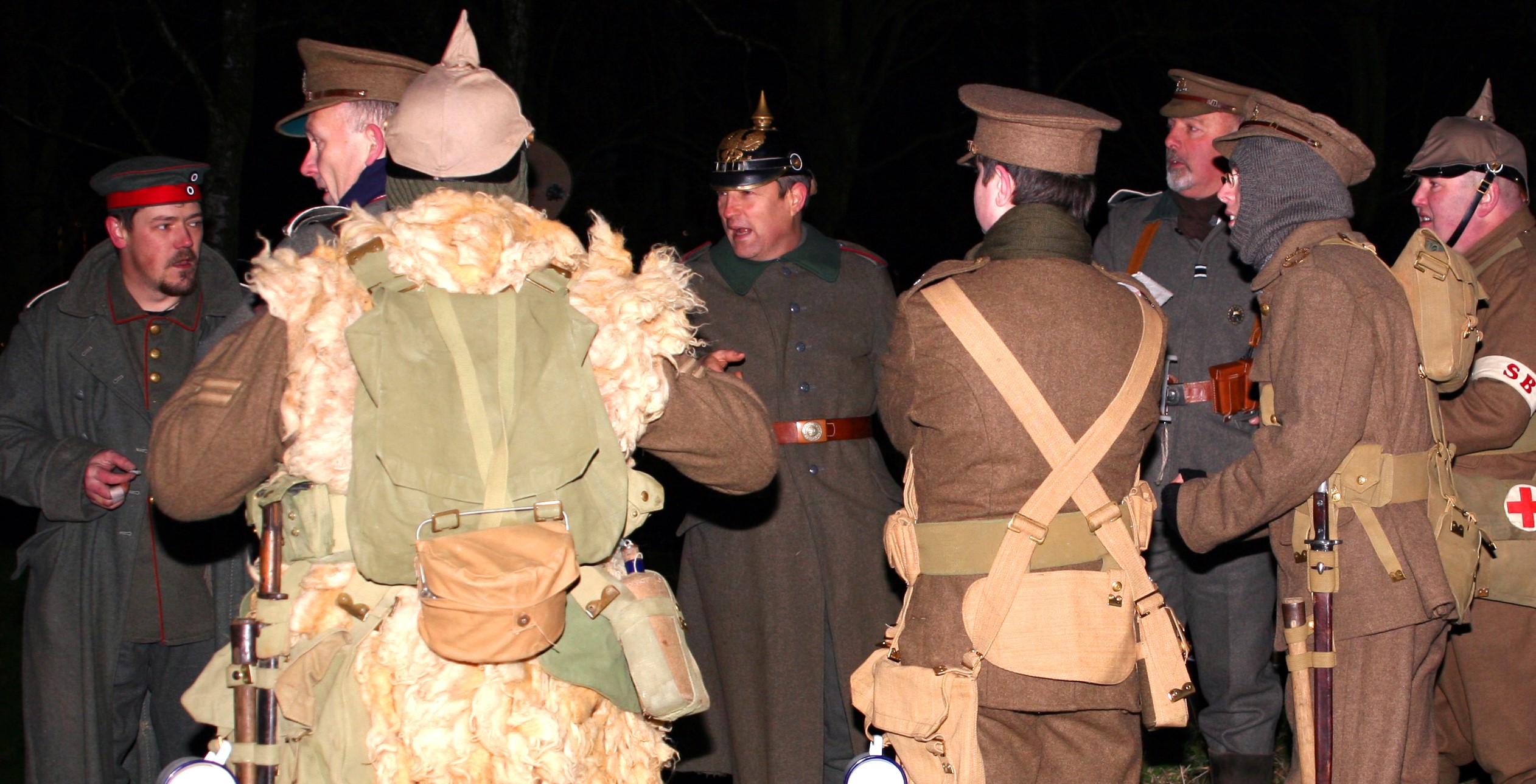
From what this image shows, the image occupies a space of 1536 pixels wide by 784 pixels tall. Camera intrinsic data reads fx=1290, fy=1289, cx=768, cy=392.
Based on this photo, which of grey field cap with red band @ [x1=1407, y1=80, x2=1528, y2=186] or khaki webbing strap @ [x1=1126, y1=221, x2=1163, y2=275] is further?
khaki webbing strap @ [x1=1126, y1=221, x2=1163, y2=275]

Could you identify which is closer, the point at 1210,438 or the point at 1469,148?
the point at 1469,148

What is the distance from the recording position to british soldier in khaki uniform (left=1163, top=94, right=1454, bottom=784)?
3258 millimetres

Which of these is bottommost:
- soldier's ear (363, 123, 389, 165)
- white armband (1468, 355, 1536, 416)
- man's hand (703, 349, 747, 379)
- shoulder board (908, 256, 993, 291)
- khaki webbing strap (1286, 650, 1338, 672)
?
khaki webbing strap (1286, 650, 1338, 672)

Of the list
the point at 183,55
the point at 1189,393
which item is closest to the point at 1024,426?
the point at 1189,393

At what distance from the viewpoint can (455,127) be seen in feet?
8.61

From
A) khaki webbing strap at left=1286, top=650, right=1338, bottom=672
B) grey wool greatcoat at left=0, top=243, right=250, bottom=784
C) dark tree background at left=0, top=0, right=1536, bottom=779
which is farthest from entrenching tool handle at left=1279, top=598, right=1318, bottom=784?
dark tree background at left=0, top=0, right=1536, bottom=779

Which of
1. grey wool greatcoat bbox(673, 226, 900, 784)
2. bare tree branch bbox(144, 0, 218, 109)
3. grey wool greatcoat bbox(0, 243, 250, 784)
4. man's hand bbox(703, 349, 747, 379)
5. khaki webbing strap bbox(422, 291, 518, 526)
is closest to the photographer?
khaki webbing strap bbox(422, 291, 518, 526)

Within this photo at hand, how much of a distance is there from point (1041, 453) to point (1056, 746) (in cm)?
72

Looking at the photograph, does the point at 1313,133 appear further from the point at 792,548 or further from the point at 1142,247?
the point at 792,548

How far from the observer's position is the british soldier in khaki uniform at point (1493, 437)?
3906mm

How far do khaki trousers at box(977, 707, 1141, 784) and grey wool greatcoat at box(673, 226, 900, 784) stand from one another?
1326 millimetres

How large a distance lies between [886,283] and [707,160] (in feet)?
26.5

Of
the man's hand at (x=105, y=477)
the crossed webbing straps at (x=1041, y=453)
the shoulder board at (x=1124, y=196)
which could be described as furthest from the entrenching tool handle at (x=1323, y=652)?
the man's hand at (x=105, y=477)

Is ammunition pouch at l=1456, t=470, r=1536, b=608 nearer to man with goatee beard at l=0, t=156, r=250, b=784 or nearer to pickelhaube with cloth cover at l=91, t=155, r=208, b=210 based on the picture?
man with goatee beard at l=0, t=156, r=250, b=784
